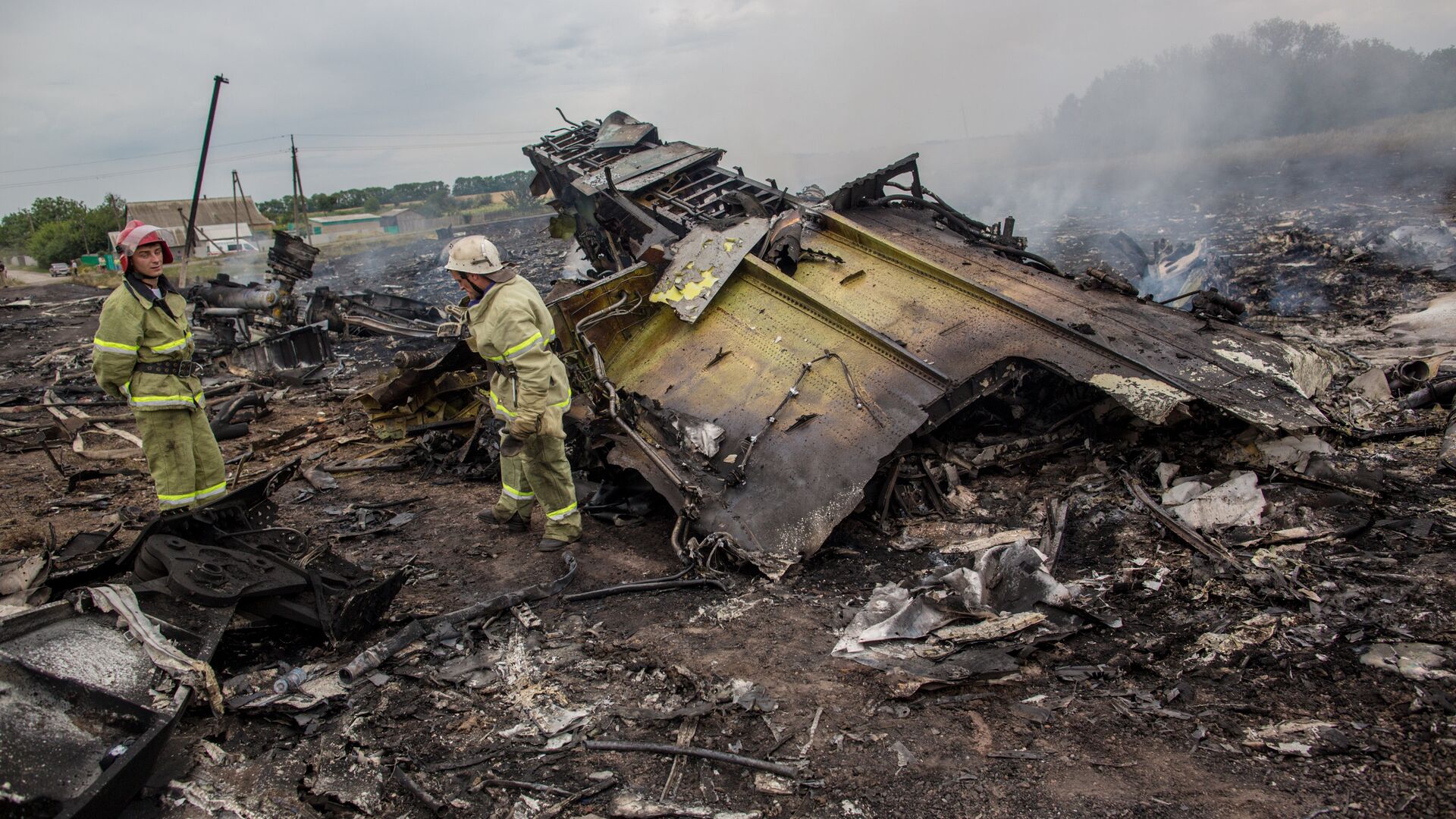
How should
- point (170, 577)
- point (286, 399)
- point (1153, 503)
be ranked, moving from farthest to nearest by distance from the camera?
1. point (286, 399)
2. point (1153, 503)
3. point (170, 577)

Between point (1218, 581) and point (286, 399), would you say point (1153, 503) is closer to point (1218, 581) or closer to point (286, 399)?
point (1218, 581)

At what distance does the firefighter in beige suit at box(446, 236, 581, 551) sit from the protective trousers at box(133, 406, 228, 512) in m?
1.58

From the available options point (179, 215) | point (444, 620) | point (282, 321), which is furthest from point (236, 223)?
point (444, 620)

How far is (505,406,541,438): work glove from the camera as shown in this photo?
4.37 meters

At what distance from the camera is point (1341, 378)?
5.28 m

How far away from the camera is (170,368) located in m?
4.28

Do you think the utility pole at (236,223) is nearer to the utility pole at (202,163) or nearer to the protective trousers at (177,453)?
the utility pole at (202,163)

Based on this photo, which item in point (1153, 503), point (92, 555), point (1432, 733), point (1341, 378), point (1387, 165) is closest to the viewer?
point (1432, 733)

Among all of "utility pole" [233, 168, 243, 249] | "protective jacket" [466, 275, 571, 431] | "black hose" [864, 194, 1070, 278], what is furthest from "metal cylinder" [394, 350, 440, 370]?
"utility pole" [233, 168, 243, 249]

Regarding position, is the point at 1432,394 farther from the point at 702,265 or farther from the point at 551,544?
the point at 551,544

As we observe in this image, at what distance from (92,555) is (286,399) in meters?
5.42

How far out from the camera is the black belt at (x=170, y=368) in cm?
420

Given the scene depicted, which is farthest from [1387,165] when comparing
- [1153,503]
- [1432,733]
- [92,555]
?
[92,555]

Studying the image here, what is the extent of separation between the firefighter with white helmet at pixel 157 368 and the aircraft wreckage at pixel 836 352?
2.16 metres
